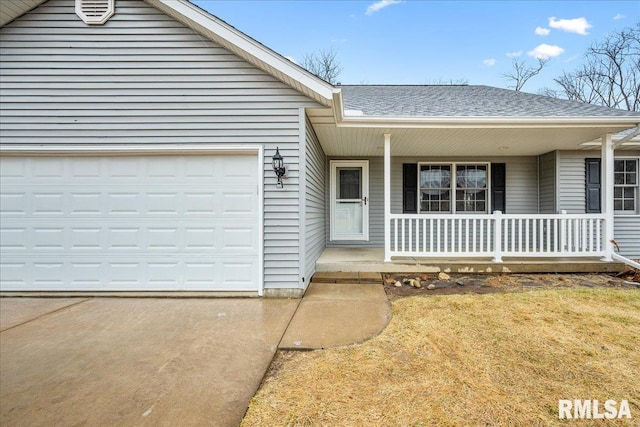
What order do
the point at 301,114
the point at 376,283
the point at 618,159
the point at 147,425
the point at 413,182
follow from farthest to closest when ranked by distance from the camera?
the point at 413,182, the point at 618,159, the point at 376,283, the point at 301,114, the point at 147,425

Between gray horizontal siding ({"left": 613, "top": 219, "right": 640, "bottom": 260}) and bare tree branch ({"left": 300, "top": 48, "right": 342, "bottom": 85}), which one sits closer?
gray horizontal siding ({"left": 613, "top": 219, "right": 640, "bottom": 260})

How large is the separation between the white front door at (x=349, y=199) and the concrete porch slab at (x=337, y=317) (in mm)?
2774

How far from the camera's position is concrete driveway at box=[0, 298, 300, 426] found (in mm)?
1835

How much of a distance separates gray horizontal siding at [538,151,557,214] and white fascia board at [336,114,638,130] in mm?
1697

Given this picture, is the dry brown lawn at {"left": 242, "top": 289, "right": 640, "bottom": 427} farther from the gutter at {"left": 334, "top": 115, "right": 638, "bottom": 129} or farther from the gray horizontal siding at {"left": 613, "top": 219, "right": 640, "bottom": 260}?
the gray horizontal siding at {"left": 613, "top": 219, "right": 640, "bottom": 260}

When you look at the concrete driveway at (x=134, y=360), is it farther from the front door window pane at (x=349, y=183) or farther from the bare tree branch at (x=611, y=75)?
the bare tree branch at (x=611, y=75)

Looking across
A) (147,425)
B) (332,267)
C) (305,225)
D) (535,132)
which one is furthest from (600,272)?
(147,425)

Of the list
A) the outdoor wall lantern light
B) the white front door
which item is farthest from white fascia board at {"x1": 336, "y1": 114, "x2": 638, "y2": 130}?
the white front door

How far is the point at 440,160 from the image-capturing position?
7180 mm

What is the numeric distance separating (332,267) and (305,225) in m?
1.24

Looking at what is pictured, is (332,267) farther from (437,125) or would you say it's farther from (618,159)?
(618,159)

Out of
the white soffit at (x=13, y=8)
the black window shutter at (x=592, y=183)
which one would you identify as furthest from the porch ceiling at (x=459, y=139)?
the white soffit at (x=13, y=8)

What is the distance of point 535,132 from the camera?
17.4 feet

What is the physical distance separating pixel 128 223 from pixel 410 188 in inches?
227
